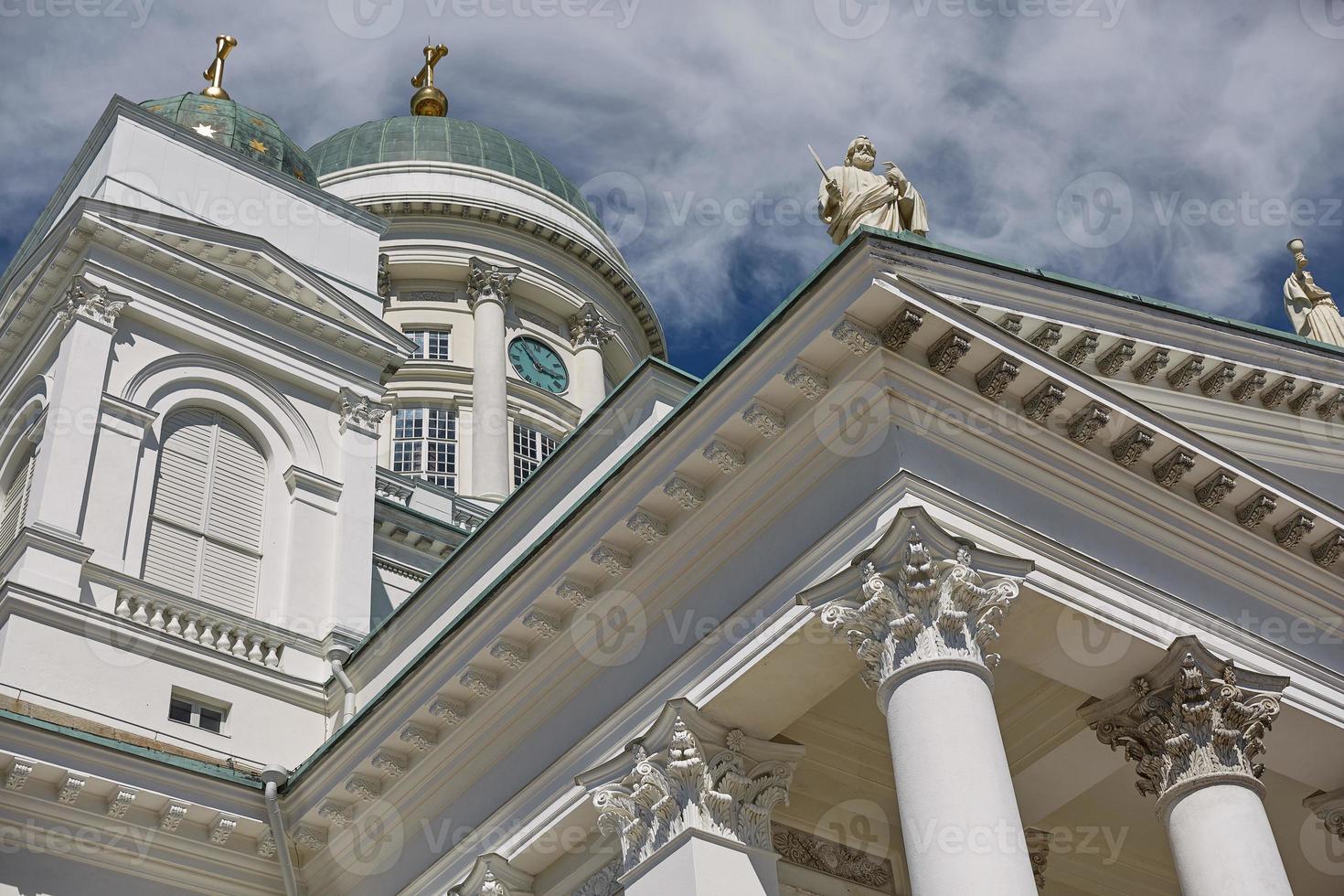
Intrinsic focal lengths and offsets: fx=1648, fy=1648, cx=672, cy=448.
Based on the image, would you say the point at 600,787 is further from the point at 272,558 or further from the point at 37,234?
the point at 37,234

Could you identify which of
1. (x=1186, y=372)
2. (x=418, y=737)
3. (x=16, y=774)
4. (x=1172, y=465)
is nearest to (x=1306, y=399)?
(x=1186, y=372)

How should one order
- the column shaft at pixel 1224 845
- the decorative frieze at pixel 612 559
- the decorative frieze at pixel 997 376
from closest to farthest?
the column shaft at pixel 1224 845 → the decorative frieze at pixel 997 376 → the decorative frieze at pixel 612 559

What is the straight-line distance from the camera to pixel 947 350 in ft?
43.0

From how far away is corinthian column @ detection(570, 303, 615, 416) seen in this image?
4053 centimetres

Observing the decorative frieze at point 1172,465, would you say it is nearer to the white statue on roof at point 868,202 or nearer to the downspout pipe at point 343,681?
the white statue on roof at point 868,202

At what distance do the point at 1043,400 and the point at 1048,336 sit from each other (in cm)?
186

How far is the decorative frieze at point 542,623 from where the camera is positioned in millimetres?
14953

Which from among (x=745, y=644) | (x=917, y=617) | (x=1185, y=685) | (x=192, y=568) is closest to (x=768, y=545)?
(x=745, y=644)

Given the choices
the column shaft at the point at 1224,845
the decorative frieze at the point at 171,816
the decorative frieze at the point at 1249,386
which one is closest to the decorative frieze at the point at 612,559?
the column shaft at the point at 1224,845

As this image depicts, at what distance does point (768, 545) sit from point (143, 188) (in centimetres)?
1435

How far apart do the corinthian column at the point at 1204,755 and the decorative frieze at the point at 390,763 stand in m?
6.57

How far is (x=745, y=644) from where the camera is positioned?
43.7ft

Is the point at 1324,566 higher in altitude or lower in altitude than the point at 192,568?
lower

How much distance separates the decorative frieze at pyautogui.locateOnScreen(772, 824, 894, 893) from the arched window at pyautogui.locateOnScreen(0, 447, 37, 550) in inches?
423
